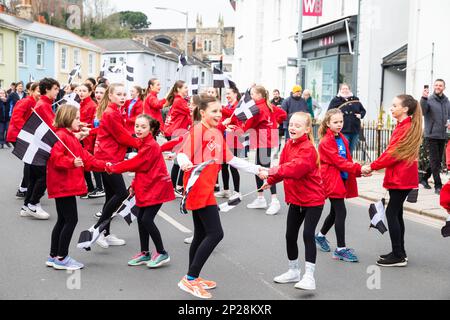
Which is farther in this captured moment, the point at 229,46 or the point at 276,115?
the point at 229,46

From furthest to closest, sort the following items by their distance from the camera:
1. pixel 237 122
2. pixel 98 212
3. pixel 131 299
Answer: pixel 237 122
pixel 98 212
pixel 131 299

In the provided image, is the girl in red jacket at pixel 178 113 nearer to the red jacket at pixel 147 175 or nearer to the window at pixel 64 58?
the red jacket at pixel 147 175

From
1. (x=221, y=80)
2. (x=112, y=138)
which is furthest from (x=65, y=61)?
(x=112, y=138)

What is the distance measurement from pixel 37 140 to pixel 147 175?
119 centimetres

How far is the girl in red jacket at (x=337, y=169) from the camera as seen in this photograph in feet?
21.6

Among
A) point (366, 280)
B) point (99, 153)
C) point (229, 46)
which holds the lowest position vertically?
point (366, 280)

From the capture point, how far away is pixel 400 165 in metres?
6.50

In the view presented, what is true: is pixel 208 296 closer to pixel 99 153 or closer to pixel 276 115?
pixel 99 153

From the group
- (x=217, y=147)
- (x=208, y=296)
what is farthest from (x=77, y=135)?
(x=208, y=296)

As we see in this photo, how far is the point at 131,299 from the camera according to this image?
5281 mm

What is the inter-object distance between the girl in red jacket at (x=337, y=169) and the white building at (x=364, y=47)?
11.0m

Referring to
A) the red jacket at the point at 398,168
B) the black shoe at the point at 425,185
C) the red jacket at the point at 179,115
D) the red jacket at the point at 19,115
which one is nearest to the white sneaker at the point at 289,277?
the red jacket at the point at 398,168

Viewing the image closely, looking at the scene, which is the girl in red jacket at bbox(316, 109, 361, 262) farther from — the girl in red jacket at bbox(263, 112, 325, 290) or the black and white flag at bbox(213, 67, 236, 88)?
the black and white flag at bbox(213, 67, 236, 88)
